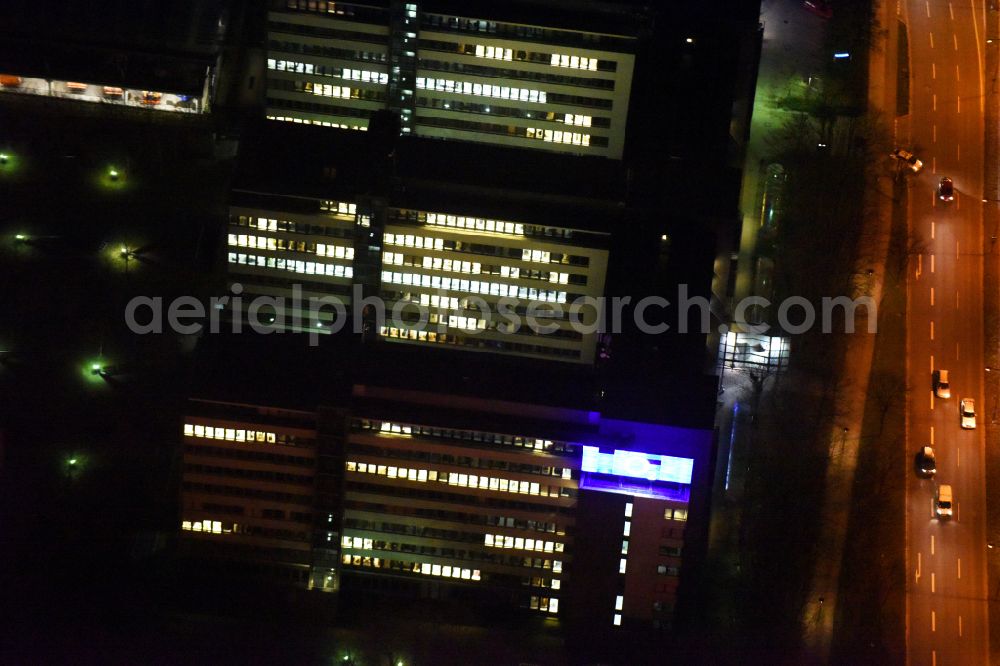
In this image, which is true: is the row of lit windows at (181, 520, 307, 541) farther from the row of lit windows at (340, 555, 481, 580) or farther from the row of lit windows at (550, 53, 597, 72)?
the row of lit windows at (550, 53, 597, 72)

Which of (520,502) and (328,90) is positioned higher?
(328,90)

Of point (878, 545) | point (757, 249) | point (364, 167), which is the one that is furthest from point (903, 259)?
point (364, 167)

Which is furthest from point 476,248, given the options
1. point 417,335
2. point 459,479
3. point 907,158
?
point 907,158

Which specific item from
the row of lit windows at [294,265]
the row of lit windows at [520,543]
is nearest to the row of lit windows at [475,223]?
the row of lit windows at [294,265]

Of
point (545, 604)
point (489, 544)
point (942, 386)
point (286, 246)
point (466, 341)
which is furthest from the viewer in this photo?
point (942, 386)

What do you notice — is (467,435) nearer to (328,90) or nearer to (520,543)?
(520,543)
